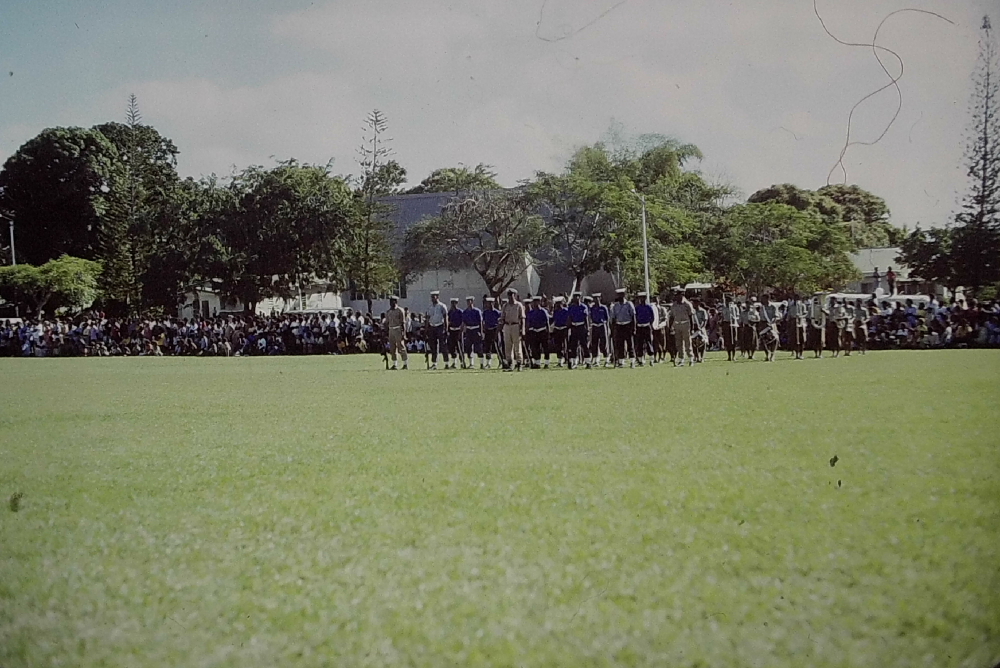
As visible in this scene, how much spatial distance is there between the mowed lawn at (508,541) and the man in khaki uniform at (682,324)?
12006 millimetres

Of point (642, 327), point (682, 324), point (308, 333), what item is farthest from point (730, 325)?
point (308, 333)

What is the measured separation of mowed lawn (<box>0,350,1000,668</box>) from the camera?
12.9 feet

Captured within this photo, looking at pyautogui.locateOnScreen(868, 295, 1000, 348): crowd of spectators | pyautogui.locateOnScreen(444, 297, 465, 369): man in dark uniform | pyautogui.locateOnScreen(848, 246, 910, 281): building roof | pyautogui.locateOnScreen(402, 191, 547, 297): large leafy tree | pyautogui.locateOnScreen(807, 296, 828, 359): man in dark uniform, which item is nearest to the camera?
pyautogui.locateOnScreen(444, 297, 465, 369): man in dark uniform

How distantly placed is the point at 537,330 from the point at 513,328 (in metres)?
0.78

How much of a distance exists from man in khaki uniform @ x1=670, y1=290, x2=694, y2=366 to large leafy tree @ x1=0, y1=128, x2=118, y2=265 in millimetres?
16114

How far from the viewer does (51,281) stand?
807cm

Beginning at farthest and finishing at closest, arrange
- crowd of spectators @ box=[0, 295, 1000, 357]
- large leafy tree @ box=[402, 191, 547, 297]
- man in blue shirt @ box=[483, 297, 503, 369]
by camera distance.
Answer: crowd of spectators @ box=[0, 295, 1000, 357]
large leafy tree @ box=[402, 191, 547, 297]
man in blue shirt @ box=[483, 297, 503, 369]

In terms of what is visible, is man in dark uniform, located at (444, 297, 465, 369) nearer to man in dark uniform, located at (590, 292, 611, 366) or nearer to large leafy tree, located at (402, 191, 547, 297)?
large leafy tree, located at (402, 191, 547, 297)

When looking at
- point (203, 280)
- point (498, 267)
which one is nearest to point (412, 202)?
point (203, 280)

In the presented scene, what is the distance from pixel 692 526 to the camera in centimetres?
546

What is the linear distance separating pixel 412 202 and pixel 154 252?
10710mm

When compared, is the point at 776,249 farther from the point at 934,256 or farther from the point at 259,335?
the point at 934,256

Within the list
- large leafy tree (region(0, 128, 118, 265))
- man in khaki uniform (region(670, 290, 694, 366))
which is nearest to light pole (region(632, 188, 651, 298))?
man in khaki uniform (region(670, 290, 694, 366))

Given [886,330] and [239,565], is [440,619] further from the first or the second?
[886,330]
